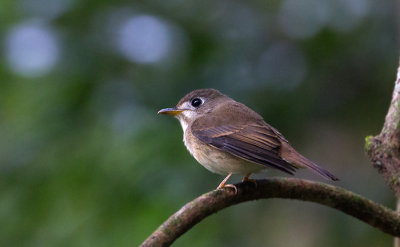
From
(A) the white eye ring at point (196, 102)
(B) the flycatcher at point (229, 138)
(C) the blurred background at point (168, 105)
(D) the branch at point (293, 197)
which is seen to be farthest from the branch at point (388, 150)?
(A) the white eye ring at point (196, 102)

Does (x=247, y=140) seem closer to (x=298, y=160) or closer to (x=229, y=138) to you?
(x=229, y=138)

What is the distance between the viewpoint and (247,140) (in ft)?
12.7

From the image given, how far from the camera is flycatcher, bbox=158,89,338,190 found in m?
3.58

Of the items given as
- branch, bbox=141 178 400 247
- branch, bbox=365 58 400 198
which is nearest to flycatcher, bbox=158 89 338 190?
branch, bbox=141 178 400 247

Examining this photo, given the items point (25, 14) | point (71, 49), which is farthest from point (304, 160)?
point (25, 14)

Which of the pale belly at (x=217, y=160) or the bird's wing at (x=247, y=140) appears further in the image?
the pale belly at (x=217, y=160)

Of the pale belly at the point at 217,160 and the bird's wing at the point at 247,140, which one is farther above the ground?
the bird's wing at the point at 247,140

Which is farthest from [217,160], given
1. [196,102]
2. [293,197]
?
[293,197]

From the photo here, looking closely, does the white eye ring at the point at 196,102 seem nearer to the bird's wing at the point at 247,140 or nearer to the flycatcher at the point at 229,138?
the flycatcher at the point at 229,138

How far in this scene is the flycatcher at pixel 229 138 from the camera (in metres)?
3.58

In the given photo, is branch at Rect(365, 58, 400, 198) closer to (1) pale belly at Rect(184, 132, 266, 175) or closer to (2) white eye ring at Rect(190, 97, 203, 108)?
(1) pale belly at Rect(184, 132, 266, 175)

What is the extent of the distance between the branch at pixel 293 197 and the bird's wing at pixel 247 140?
0.19m

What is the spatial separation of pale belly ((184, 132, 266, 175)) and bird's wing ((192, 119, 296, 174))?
1.7 inches

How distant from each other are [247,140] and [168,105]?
96 cm
